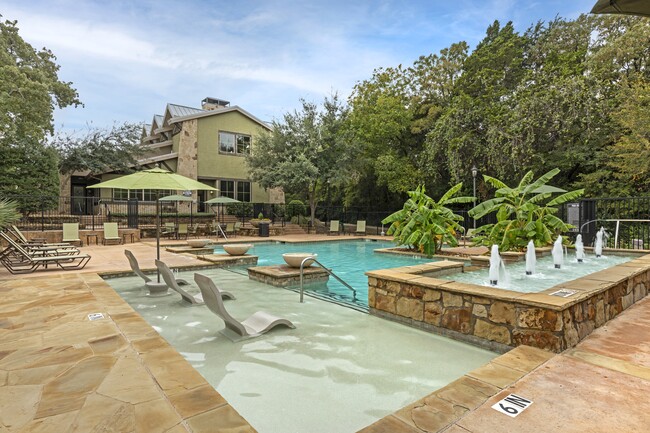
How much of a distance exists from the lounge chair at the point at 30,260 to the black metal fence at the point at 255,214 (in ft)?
25.3

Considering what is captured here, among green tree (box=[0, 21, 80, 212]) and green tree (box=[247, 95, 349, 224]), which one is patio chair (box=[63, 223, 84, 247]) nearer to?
green tree (box=[0, 21, 80, 212])

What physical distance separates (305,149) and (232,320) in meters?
17.9

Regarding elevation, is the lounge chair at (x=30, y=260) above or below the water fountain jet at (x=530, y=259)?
below

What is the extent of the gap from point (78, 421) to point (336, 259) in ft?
34.2

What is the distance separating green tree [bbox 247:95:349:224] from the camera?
70.3ft

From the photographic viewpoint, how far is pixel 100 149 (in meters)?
22.1

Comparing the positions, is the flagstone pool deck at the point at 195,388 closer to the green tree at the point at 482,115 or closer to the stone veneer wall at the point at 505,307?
the stone veneer wall at the point at 505,307

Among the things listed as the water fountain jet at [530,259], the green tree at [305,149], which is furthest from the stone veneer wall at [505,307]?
the green tree at [305,149]

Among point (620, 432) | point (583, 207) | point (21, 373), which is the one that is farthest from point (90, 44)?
point (583, 207)

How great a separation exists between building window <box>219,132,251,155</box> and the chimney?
208 inches

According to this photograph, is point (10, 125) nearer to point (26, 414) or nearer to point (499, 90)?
point (26, 414)

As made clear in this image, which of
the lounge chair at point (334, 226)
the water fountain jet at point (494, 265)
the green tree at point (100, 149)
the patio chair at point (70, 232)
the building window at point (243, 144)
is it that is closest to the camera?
the water fountain jet at point (494, 265)

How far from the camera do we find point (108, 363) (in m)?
3.26

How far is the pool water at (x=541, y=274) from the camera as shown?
6098 mm
